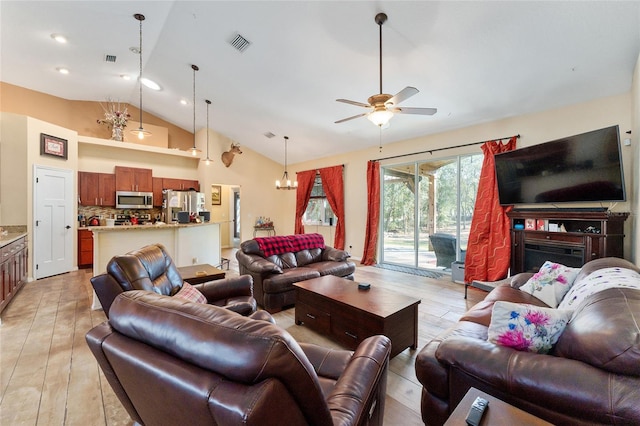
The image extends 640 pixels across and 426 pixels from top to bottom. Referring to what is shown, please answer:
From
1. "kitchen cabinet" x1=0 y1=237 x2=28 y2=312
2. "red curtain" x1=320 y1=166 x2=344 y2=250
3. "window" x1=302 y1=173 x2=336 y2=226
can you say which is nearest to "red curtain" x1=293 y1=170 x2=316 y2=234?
"window" x1=302 y1=173 x2=336 y2=226

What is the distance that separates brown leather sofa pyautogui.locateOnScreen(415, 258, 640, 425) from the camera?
3.06ft

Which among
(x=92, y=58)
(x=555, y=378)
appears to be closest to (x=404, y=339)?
(x=555, y=378)

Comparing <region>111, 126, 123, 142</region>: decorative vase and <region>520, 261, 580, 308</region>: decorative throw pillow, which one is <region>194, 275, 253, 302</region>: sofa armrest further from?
<region>111, 126, 123, 142</region>: decorative vase

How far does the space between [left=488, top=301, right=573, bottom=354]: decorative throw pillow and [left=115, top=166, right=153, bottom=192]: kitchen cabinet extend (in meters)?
7.72

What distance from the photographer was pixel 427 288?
4383 millimetres

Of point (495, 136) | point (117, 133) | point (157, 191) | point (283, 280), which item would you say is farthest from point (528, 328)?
point (117, 133)

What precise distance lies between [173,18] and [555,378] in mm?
5161

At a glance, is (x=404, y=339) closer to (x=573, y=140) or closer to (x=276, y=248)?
(x=276, y=248)

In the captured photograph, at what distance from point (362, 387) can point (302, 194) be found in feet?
23.3

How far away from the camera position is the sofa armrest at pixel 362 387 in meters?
0.98

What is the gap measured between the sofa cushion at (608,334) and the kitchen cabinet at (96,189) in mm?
8047

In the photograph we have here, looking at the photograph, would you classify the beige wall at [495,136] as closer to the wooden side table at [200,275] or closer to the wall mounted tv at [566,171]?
the wall mounted tv at [566,171]

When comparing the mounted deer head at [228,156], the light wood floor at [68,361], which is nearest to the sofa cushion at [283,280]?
the light wood floor at [68,361]

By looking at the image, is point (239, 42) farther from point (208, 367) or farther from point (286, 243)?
point (208, 367)
